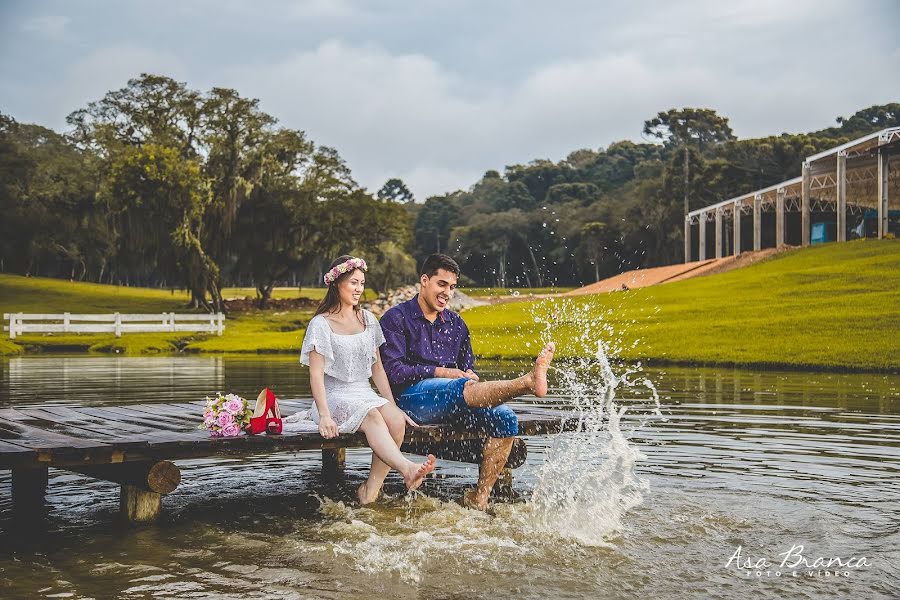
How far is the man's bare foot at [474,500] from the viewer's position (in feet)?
22.4

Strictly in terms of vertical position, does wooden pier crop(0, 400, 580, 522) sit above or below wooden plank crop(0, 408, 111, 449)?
below

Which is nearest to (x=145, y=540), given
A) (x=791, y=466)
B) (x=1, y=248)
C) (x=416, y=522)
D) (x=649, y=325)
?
(x=416, y=522)

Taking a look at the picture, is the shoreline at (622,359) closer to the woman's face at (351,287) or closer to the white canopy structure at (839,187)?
the woman's face at (351,287)

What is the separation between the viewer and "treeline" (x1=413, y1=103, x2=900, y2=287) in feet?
224

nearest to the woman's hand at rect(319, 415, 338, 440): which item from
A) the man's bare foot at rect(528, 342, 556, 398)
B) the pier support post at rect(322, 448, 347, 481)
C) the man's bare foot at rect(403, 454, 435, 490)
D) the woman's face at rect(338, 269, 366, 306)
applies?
the man's bare foot at rect(403, 454, 435, 490)

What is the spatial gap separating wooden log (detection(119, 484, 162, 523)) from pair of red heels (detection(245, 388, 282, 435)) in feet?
2.67

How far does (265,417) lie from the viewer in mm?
6582

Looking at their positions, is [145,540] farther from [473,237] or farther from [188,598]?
[473,237]

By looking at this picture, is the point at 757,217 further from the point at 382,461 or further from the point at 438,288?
the point at 382,461

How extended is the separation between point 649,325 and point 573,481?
74.4 ft

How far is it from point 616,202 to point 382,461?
234ft

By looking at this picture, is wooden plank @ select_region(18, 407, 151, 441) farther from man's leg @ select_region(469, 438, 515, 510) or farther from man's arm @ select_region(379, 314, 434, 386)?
man's leg @ select_region(469, 438, 515, 510)

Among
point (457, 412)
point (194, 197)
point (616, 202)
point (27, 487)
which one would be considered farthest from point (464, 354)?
point (616, 202)

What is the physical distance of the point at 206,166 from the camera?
52.4 metres
